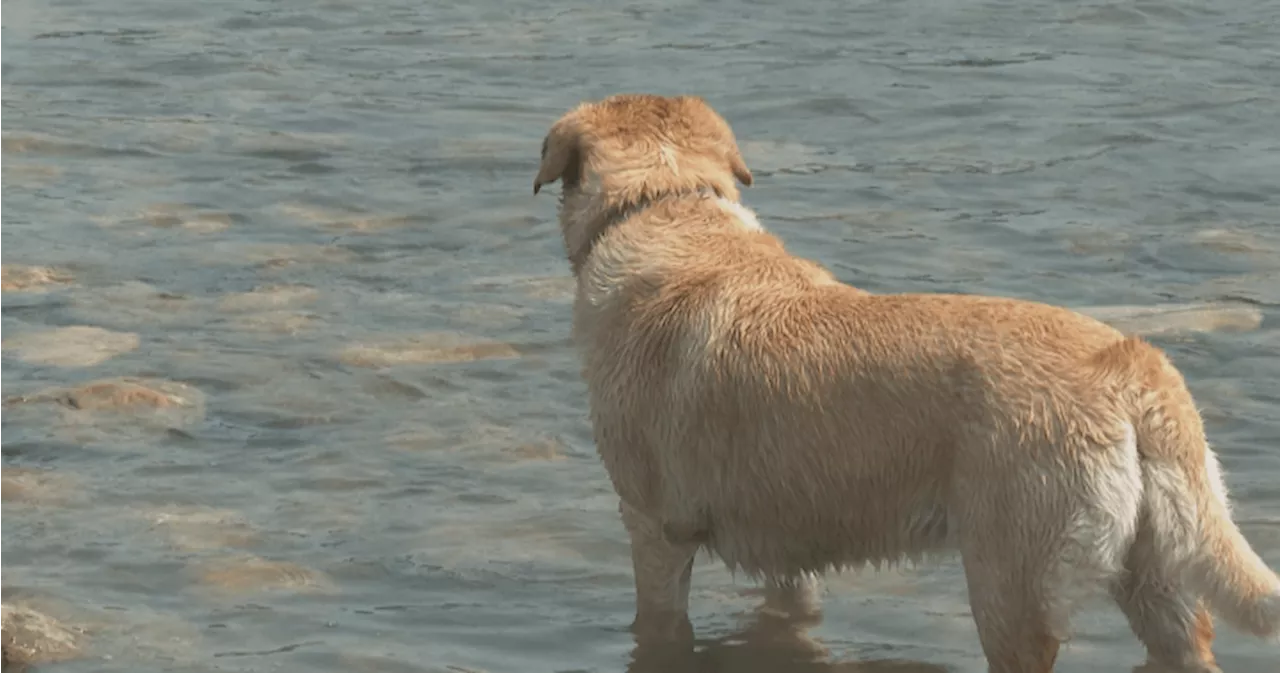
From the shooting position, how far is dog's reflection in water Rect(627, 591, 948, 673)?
600 cm

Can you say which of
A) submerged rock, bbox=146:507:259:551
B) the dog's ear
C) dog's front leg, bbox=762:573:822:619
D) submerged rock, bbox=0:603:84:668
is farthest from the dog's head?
submerged rock, bbox=0:603:84:668

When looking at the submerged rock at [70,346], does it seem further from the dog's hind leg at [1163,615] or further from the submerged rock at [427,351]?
the dog's hind leg at [1163,615]

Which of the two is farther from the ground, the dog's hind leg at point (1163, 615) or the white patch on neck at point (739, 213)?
the white patch on neck at point (739, 213)

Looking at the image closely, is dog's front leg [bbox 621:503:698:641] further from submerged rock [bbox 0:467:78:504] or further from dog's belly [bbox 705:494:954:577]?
submerged rock [bbox 0:467:78:504]

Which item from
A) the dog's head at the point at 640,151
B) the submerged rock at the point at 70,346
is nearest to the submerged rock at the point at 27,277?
the submerged rock at the point at 70,346

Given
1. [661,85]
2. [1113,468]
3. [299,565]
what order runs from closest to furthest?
[1113,468] < [299,565] < [661,85]

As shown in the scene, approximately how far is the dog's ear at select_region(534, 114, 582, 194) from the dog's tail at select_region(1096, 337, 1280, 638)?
1.89 meters

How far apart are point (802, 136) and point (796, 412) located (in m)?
6.52

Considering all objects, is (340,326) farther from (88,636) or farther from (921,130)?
(921,130)

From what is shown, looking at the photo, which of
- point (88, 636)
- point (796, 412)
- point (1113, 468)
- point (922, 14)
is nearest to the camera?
point (1113, 468)

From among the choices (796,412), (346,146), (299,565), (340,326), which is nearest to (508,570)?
(299,565)

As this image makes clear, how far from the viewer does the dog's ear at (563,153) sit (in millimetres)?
6051

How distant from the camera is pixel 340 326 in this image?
8781 mm

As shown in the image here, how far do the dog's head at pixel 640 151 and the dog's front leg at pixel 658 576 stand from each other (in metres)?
0.93
